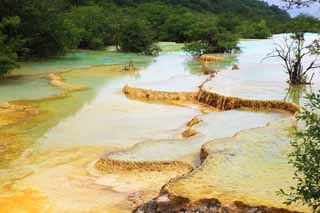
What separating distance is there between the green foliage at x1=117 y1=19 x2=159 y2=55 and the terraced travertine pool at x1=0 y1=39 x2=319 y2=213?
10.5 meters

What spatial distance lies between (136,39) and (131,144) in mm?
19711

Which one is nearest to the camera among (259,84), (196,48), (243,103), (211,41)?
(243,103)

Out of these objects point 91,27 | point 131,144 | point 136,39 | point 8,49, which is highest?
point 91,27

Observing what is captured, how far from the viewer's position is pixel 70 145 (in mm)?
10109

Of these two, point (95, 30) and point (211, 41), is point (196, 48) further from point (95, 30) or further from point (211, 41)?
point (95, 30)

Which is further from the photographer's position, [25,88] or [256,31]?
[256,31]

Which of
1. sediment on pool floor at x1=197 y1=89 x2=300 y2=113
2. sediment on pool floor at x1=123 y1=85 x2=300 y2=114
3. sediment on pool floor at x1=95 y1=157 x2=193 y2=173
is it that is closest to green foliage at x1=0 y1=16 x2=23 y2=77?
sediment on pool floor at x1=123 y1=85 x2=300 y2=114

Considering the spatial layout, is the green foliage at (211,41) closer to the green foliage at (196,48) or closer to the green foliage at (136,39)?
the green foliage at (196,48)

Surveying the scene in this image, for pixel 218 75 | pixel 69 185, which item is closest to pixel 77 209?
pixel 69 185

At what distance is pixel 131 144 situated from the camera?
10.1 metres

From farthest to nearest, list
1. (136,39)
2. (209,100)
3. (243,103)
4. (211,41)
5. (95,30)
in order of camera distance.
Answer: (95,30) < (136,39) < (211,41) < (209,100) < (243,103)

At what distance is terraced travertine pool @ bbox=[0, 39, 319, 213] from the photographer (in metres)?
6.90

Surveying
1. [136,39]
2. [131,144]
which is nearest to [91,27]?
[136,39]

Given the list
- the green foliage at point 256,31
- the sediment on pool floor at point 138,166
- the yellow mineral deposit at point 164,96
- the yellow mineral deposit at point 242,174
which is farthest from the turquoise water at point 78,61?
the green foliage at point 256,31
